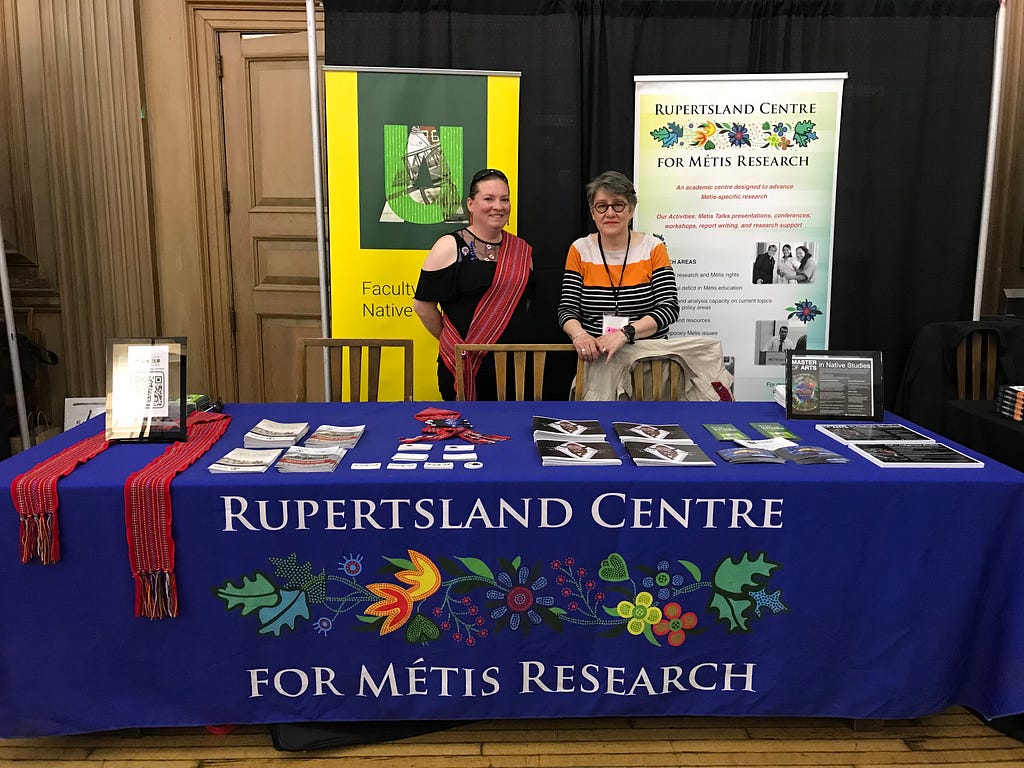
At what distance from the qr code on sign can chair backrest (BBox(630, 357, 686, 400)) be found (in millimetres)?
1446

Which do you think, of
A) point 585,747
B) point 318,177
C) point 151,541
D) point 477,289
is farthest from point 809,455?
point 318,177

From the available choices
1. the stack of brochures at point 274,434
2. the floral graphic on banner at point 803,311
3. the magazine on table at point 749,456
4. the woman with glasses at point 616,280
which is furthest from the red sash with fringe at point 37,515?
the floral graphic on banner at point 803,311

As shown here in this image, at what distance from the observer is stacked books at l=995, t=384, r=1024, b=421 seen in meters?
1.78

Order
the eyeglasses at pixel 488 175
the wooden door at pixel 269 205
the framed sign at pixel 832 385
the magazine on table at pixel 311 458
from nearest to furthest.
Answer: the magazine on table at pixel 311 458
the framed sign at pixel 832 385
the eyeglasses at pixel 488 175
the wooden door at pixel 269 205

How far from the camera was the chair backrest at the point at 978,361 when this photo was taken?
9.56 ft

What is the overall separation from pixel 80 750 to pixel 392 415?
3.44 feet

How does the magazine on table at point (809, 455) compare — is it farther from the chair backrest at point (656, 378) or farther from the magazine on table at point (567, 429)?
the chair backrest at point (656, 378)

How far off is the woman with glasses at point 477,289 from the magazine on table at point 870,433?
143cm

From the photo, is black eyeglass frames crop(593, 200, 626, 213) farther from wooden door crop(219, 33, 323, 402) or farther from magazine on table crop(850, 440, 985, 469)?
wooden door crop(219, 33, 323, 402)

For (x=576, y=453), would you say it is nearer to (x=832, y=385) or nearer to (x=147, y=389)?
(x=832, y=385)

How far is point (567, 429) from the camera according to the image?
179 cm

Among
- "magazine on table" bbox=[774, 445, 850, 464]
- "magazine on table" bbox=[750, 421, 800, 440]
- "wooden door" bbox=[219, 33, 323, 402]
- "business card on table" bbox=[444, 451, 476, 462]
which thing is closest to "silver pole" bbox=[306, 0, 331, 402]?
"wooden door" bbox=[219, 33, 323, 402]

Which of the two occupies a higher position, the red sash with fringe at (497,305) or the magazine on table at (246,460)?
the red sash with fringe at (497,305)

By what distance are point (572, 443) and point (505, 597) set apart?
1.29ft
